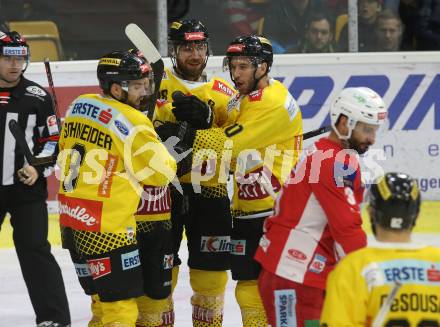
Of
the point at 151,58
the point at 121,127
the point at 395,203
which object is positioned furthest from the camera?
the point at 151,58

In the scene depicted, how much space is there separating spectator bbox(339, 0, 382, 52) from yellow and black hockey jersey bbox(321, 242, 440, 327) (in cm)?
568

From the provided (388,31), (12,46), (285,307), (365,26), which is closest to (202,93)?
(12,46)

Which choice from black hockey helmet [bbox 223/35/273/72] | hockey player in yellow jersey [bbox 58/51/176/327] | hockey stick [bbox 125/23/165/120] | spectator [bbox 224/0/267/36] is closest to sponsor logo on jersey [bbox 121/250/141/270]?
hockey player in yellow jersey [bbox 58/51/176/327]

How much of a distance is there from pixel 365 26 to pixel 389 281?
5875 mm

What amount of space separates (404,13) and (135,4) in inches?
80.0

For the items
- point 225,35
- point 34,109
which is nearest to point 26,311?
point 34,109

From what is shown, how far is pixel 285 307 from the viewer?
4.49 metres

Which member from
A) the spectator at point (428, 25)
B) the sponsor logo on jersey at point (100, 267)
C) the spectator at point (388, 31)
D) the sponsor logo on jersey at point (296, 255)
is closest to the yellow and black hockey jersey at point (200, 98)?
the sponsor logo on jersey at point (100, 267)

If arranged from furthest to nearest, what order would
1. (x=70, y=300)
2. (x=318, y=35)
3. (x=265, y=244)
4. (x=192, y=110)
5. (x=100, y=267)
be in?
1. (x=318, y=35)
2. (x=70, y=300)
3. (x=192, y=110)
4. (x=100, y=267)
5. (x=265, y=244)

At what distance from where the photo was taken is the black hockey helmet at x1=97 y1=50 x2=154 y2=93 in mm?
5082

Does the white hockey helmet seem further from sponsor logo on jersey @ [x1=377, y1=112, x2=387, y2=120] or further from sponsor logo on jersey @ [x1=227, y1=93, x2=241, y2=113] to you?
sponsor logo on jersey @ [x1=227, y1=93, x2=241, y2=113]

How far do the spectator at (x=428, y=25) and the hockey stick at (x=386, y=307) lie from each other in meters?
5.96

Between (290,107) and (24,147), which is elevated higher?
(290,107)

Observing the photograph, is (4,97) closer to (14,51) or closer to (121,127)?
(14,51)
